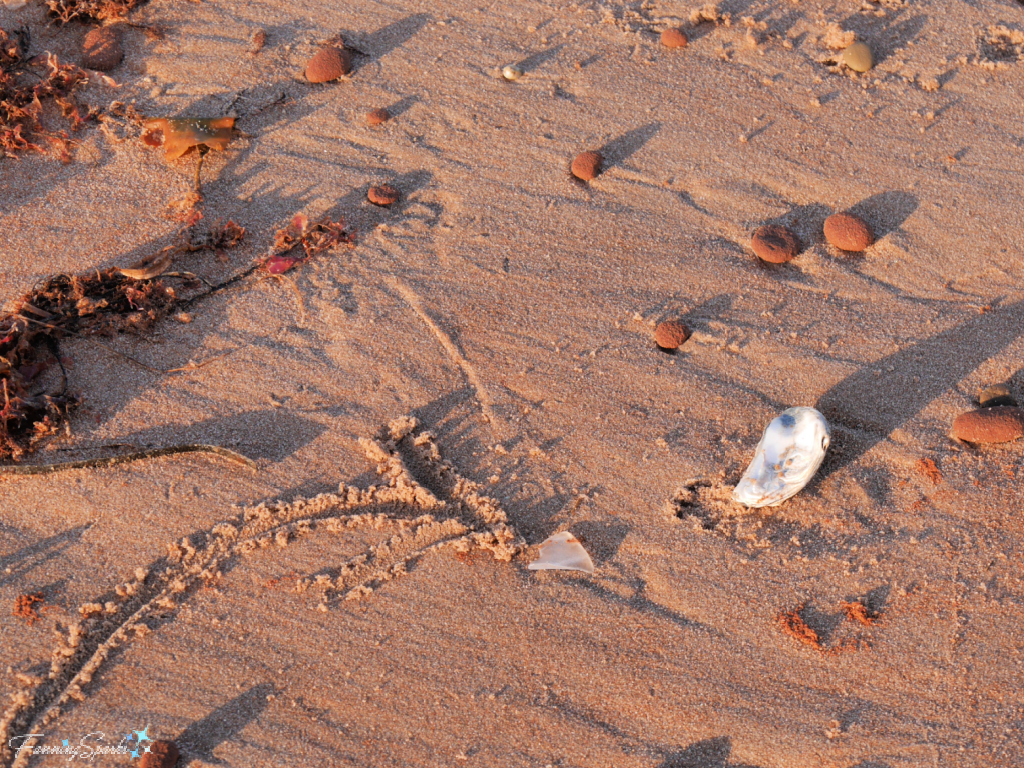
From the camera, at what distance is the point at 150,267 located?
11.9ft

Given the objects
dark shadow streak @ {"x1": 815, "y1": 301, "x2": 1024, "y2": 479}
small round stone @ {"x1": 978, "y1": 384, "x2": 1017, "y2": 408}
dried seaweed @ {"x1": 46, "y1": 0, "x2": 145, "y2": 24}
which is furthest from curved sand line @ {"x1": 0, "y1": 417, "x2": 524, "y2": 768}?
dried seaweed @ {"x1": 46, "y1": 0, "x2": 145, "y2": 24}

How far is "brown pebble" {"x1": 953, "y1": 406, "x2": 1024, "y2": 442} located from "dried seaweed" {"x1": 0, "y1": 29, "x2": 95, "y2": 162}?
4.42m

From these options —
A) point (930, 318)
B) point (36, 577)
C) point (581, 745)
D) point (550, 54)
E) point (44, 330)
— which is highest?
point (550, 54)

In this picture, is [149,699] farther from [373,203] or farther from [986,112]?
[986,112]

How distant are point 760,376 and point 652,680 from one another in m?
1.36

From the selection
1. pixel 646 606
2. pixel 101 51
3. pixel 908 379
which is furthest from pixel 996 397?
pixel 101 51

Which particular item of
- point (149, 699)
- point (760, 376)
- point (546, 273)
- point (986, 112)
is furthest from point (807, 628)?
point (986, 112)

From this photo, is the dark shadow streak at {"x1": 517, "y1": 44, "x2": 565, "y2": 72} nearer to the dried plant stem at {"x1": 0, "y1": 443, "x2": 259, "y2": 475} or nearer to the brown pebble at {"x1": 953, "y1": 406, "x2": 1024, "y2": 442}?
the dried plant stem at {"x1": 0, "y1": 443, "x2": 259, "y2": 475}

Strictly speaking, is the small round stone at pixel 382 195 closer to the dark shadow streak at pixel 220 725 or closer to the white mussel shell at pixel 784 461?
the white mussel shell at pixel 784 461

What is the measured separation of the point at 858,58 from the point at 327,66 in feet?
9.56

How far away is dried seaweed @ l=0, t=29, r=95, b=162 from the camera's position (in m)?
4.18

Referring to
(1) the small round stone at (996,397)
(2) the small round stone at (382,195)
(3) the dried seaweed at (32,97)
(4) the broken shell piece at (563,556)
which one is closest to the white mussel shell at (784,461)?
(4) the broken shell piece at (563,556)

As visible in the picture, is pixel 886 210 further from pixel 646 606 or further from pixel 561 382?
pixel 646 606

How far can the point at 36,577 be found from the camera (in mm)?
2908
